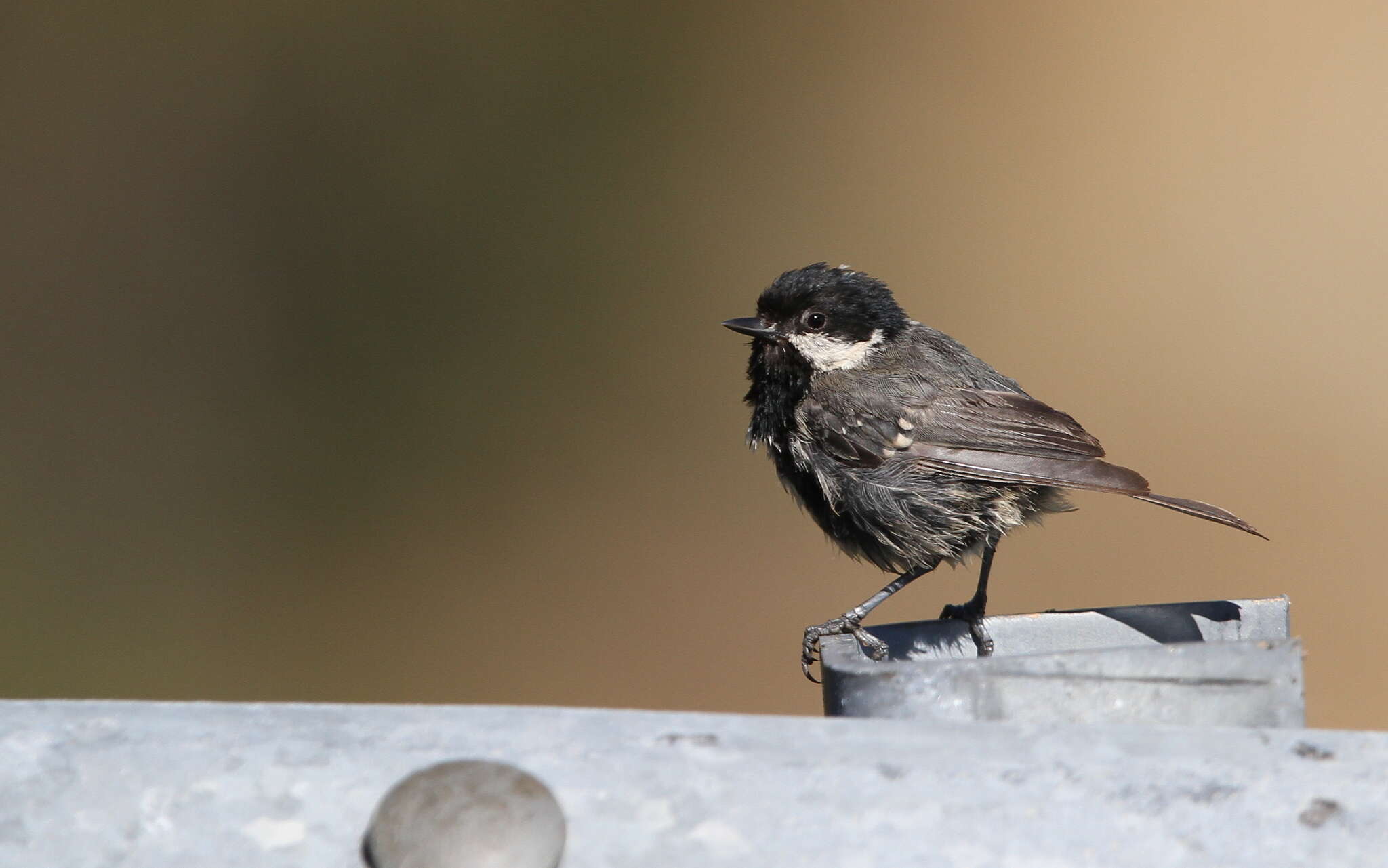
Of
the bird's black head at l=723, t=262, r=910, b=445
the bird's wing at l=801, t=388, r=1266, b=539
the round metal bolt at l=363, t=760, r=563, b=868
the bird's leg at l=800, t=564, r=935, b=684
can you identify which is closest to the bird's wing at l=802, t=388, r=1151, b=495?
the bird's wing at l=801, t=388, r=1266, b=539

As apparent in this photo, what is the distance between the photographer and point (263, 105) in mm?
5477

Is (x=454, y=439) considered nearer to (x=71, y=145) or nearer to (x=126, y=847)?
(x=71, y=145)

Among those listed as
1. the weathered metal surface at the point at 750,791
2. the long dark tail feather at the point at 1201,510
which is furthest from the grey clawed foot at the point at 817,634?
the weathered metal surface at the point at 750,791

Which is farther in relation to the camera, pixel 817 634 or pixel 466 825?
pixel 817 634

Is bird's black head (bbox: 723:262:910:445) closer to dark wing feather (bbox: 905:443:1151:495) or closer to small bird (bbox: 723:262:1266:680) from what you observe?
small bird (bbox: 723:262:1266:680)

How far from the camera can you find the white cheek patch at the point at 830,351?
3266 millimetres

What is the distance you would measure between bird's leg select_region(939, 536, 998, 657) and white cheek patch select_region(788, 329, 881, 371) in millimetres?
566

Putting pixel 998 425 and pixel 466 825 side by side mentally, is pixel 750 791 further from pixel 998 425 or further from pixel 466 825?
pixel 998 425

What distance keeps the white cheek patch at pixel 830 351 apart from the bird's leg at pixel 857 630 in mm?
→ 548

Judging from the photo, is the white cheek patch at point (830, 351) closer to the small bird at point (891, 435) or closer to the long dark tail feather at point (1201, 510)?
the small bird at point (891, 435)

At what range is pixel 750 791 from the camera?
1.07 m

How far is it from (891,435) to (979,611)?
483mm

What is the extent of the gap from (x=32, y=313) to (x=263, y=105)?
4.36 ft

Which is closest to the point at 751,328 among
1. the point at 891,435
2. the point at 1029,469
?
the point at 891,435
